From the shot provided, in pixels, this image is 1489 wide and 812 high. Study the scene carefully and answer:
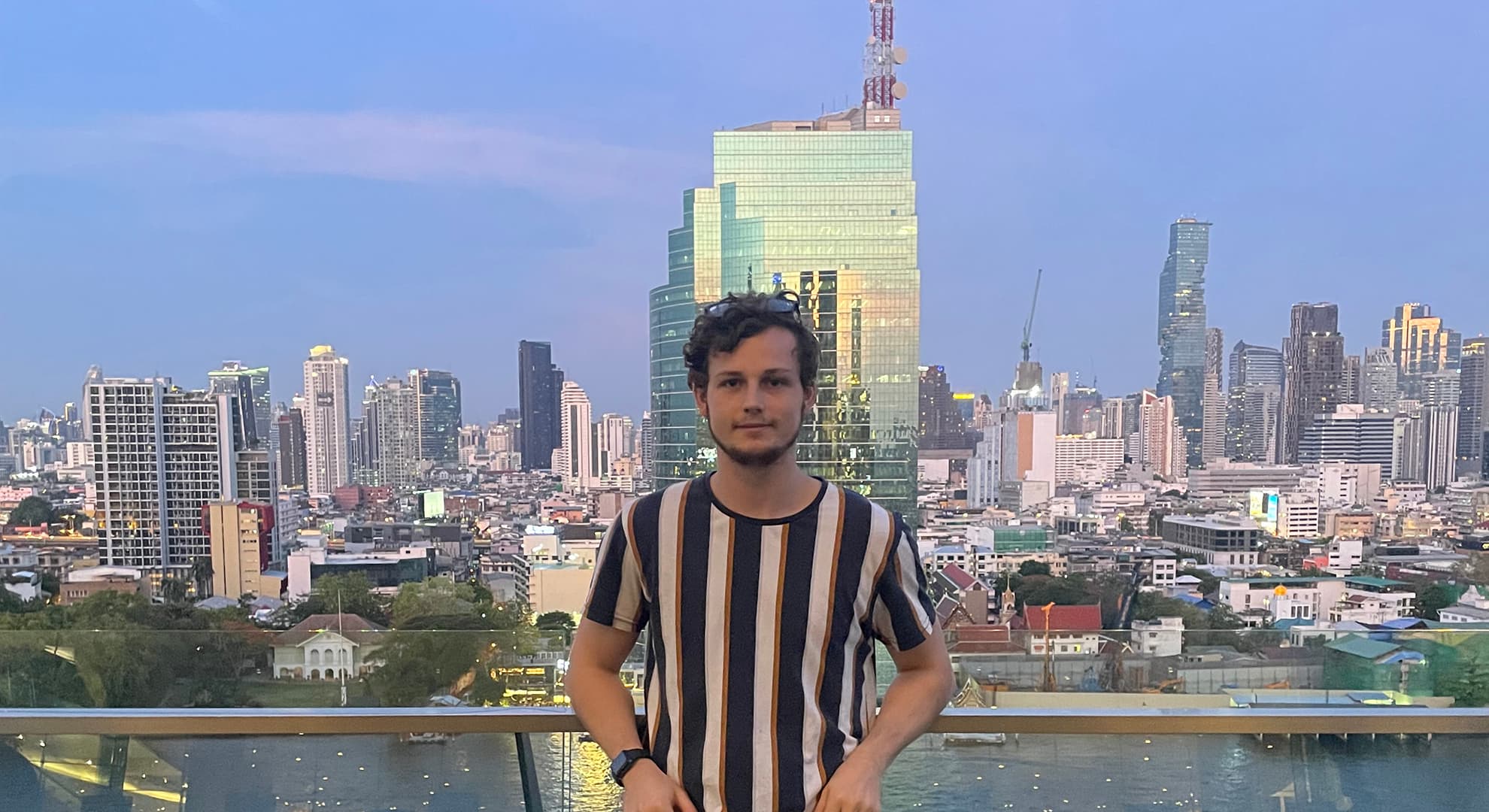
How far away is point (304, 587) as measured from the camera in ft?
60.1

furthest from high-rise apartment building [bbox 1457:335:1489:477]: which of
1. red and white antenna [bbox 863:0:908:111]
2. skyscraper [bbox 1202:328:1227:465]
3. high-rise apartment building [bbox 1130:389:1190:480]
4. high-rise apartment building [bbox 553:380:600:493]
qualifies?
high-rise apartment building [bbox 553:380:600:493]

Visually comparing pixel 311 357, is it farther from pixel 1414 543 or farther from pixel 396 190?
pixel 1414 543

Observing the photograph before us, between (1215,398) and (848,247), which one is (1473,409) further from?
(848,247)

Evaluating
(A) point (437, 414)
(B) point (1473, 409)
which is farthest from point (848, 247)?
(A) point (437, 414)

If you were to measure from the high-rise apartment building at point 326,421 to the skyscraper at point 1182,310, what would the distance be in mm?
45104

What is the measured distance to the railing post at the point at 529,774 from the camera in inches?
63.3

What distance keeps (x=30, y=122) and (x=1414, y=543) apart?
44632 mm

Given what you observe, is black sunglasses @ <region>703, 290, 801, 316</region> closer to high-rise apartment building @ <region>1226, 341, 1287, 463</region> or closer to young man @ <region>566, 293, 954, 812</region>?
young man @ <region>566, 293, 954, 812</region>

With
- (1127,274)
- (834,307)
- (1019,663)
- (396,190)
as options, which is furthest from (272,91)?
(1127,274)

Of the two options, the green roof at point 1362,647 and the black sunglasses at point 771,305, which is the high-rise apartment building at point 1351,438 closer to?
the green roof at point 1362,647

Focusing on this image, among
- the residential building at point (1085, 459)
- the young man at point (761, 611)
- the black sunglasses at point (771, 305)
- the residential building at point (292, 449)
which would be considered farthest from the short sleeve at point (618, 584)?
the residential building at point (1085, 459)

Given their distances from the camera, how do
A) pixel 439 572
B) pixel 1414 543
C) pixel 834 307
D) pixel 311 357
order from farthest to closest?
pixel 311 357
pixel 834 307
pixel 439 572
pixel 1414 543

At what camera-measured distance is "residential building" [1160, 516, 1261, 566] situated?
845 inches

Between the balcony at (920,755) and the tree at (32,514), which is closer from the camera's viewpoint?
the balcony at (920,755)
